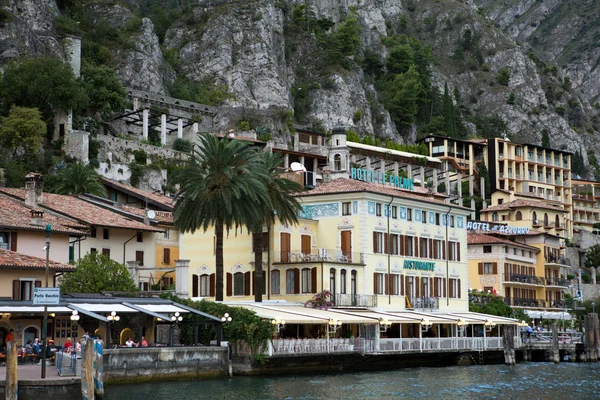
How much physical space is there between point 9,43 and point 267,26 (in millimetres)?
59493

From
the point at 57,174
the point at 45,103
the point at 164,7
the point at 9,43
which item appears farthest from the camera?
the point at 164,7

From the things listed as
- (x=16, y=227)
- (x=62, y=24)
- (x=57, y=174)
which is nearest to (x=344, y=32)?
(x=62, y=24)

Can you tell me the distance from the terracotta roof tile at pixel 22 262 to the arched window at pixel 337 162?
3756cm

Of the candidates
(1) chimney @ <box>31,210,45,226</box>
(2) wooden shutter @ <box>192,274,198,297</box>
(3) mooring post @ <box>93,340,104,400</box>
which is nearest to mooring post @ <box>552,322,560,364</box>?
(2) wooden shutter @ <box>192,274,198,297</box>

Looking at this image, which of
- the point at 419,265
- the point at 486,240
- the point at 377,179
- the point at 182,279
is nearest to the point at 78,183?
the point at 182,279

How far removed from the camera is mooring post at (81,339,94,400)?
4166 centimetres

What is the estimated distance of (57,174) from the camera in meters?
95.4

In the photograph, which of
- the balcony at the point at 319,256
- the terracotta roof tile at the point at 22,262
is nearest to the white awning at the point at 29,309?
the terracotta roof tile at the point at 22,262

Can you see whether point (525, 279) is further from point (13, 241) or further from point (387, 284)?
point (13, 241)

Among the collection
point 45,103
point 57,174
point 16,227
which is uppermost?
point 45,103

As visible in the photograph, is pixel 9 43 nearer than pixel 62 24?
Yes

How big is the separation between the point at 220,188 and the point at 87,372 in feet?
87.9

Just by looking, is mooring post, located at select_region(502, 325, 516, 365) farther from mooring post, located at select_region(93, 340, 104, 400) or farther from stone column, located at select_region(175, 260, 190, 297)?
mooring post, located at select_region(93, 340, 104, 400)

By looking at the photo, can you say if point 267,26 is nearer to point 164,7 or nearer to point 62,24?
point 164,7
